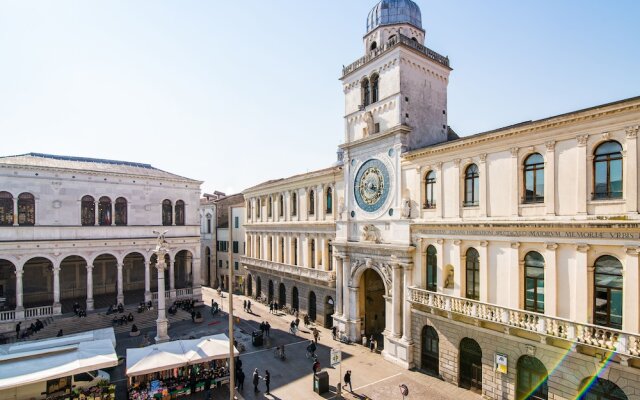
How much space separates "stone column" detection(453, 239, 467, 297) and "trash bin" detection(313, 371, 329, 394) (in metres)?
9.12

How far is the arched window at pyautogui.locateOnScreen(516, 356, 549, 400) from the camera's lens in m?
16.8

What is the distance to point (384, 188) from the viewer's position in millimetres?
25516

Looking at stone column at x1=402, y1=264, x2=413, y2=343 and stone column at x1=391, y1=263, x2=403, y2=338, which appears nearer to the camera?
stone column at x1=402, y1=264, x2=413, y2=343

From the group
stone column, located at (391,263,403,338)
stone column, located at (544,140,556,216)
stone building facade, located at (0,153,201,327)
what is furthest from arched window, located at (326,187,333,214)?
stone column, located at (544,140,556,216)

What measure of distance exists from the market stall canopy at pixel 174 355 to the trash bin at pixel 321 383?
553 centimetres

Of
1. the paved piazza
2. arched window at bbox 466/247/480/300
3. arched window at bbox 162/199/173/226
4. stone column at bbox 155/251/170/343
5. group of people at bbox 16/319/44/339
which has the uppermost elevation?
arched window at bbox 162/199/173/226

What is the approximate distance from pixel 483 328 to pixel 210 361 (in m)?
16.3

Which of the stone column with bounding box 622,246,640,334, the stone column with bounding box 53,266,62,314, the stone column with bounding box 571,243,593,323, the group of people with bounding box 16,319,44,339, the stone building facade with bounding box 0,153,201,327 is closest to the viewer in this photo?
the stone column with bounding box 622,246,640,334

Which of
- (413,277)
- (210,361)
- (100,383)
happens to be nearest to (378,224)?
(413,277)

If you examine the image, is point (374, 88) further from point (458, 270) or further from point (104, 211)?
point (104, 211)

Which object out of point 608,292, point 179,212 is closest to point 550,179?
point 608,292

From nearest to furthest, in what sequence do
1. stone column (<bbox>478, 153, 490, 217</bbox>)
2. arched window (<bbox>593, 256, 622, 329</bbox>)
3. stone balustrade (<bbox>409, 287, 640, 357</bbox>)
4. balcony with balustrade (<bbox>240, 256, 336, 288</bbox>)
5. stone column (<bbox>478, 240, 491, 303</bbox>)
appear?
stone balustrade (<bbox>409, 287, 640, 357</bbox>) → arched window (<bbox>593, 256, 622, 329</bbox>) → stone column (<bbox>478, 240, 491, 303</bbox>) → stone column (<bbox>478, 153, 490, 217</bbox>) → balcony with balustrade (<bbox>240, 256, 336, 288</bbox>)

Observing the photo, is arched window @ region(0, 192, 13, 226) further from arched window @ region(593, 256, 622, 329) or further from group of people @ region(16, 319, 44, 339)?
arched window @ region(593, 256, 622, 329)

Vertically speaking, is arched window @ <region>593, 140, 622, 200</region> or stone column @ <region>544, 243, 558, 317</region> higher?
arched window @ <region>593, 140, 622, 200</region>
